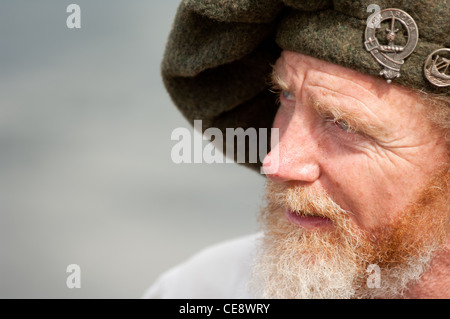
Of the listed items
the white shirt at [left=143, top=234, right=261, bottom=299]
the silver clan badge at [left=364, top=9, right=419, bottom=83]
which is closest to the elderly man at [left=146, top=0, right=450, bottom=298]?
the silver clan badge at [left=364, top=9, right=419, bottom=83]

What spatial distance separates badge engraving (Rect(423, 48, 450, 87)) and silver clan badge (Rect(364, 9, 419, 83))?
2.1 inches

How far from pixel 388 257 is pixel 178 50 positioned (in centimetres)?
88

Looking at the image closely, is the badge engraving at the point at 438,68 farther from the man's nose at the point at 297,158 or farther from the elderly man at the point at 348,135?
the man's nose at the point at 297,158

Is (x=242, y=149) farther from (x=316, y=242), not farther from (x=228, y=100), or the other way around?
(x=316, y=242)

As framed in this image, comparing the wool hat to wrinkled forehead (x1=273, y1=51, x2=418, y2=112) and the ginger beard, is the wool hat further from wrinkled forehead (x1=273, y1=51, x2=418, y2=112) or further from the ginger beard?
the ginger beard

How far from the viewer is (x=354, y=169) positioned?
168 cm

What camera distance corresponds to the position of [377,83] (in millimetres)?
1591

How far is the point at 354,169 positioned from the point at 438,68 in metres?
0.35

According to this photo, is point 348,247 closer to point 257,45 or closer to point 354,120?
point 354,120

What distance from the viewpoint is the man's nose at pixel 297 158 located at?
1.73 metres

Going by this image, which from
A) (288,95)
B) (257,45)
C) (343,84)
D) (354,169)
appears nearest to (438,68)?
(343,84)

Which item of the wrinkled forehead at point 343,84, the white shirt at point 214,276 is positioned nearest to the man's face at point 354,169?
the wrinkled forehead at point 343,84

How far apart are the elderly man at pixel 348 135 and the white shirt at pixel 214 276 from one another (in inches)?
15.0

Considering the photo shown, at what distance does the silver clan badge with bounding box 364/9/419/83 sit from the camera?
151 centimetres
